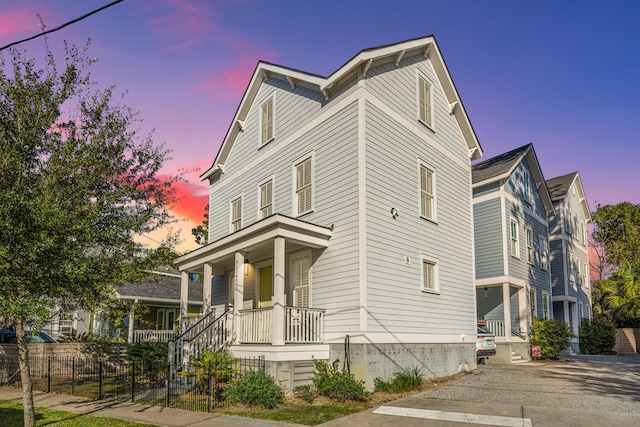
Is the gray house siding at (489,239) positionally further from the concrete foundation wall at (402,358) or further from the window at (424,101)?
the window at (424,101)

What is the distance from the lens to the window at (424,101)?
51.8 ft

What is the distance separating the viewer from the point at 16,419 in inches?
381

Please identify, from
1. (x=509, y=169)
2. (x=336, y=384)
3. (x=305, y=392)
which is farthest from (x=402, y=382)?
(x=509, y=169)

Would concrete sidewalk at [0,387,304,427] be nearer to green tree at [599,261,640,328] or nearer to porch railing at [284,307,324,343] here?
porch railing at [284,307,324,343]

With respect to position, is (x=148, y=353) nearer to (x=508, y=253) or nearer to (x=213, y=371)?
(x=213, y=371)

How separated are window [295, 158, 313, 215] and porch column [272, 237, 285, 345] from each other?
2502 mm

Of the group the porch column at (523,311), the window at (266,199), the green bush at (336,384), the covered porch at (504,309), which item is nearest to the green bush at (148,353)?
the window at (266,199)

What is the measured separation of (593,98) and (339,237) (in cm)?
1014

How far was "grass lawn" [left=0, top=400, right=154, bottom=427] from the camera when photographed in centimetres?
903

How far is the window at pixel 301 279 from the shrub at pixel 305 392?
2549mm

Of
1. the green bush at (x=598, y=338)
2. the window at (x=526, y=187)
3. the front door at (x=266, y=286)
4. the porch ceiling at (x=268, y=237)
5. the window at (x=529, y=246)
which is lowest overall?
the green bush at (x=598, y=338)

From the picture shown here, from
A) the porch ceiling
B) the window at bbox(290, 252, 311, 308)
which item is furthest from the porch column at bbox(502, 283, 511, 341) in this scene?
the porch ceiling

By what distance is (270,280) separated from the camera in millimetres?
15680

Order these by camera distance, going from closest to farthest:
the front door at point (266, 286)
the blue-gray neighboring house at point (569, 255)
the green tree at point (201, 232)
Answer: the front door at point (266, 286)
the blue-gray neighboring house at point (569, 255)
the green tree at point (201, 232)
